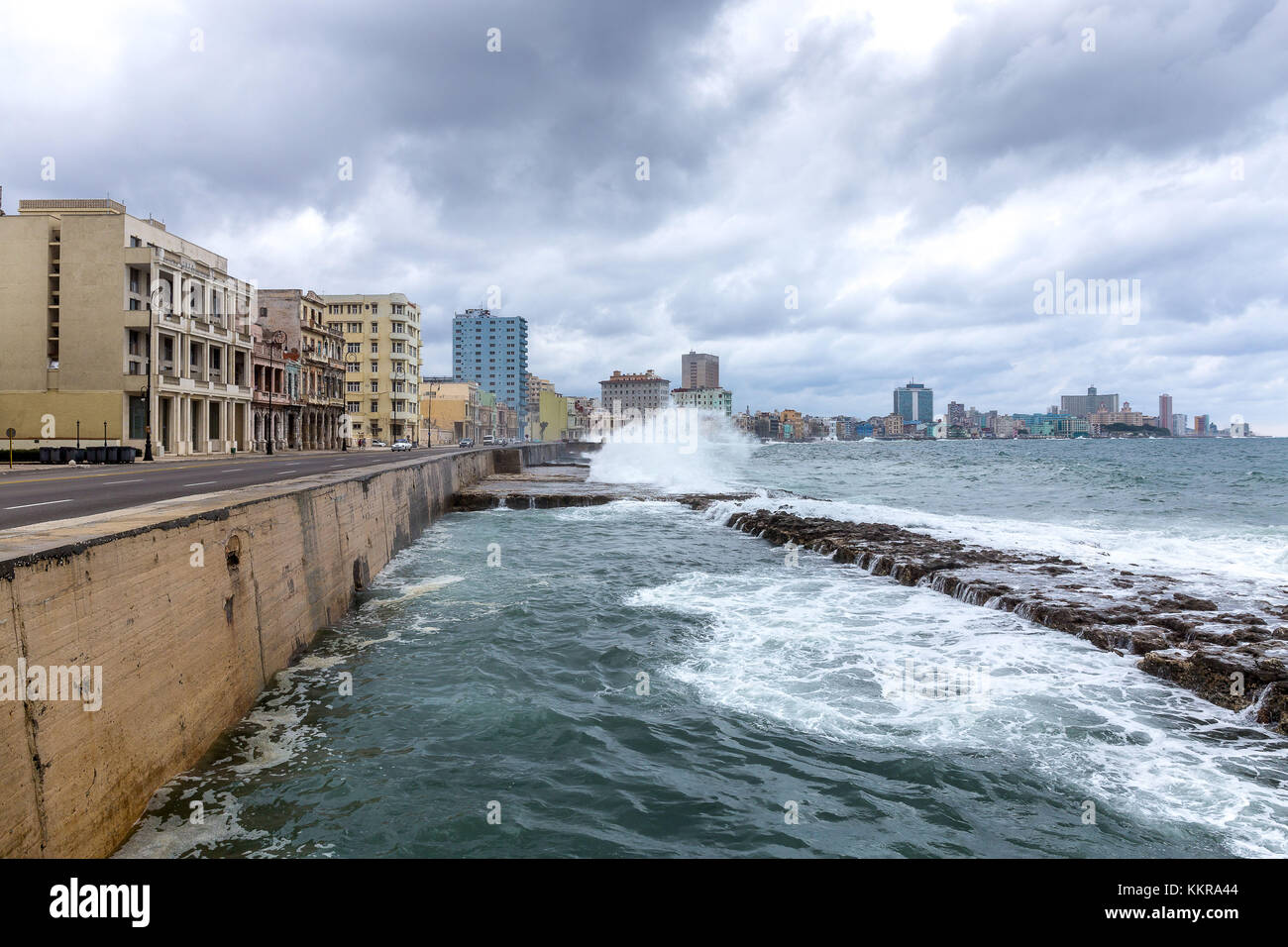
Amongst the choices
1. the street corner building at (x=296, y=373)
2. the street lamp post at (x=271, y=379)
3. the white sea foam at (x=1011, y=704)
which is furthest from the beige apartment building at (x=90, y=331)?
the white sea foam at (x=1011, y=704)

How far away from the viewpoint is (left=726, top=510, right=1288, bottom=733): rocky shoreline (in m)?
9.31

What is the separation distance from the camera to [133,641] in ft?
19.2

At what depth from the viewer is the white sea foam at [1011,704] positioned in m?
6.78

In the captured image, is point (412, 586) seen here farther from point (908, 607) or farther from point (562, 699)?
point (908, 607)

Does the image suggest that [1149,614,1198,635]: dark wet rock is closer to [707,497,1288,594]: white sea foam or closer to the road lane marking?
[707,497,1288,594]: white sea foam

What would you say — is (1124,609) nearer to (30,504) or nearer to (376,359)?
(30,504)

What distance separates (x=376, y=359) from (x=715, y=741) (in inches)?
A: 3722

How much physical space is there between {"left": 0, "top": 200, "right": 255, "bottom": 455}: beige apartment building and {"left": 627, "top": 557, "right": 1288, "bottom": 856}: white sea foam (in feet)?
143

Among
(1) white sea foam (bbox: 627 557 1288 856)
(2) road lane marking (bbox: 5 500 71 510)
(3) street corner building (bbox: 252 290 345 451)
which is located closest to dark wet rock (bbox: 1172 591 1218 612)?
(1) white sea foam (bbox: 627 557 1288 856)

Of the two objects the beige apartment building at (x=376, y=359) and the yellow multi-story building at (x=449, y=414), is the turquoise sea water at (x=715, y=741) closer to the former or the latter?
the beige apartment building at (x=376, y=359)

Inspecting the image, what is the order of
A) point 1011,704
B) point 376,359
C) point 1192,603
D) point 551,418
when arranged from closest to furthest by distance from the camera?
point 1011,704 < point 1192,603 < point 376,359 < point 551,418

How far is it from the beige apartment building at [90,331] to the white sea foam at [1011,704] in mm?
43609

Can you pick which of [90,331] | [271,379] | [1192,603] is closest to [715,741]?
[1192,603]
